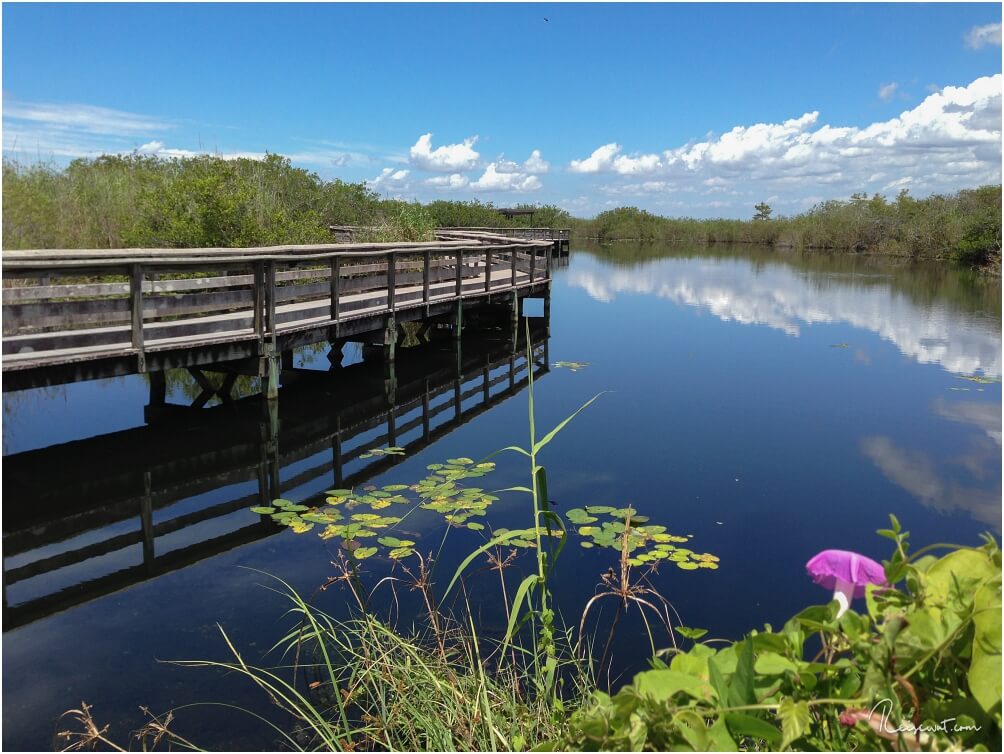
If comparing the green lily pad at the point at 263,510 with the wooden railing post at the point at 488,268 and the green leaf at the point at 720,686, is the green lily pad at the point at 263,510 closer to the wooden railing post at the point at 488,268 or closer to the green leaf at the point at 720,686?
the green leaf at the point at 720,686

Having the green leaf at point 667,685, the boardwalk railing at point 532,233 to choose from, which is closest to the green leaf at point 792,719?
the green leaf at point 667,685

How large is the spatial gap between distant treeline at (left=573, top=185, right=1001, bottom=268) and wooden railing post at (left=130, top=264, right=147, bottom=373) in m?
35.9

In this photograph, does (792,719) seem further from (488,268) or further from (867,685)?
(488,268)

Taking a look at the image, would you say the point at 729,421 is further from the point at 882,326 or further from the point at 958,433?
the point at 882,326

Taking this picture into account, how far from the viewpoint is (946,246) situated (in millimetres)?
44188

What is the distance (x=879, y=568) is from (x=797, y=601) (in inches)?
177

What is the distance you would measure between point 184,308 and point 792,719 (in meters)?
9.11

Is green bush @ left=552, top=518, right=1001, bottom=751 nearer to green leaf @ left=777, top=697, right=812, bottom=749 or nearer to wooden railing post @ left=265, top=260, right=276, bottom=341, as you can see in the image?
green leaf @ left=777, top=697, right=812, bottom=749

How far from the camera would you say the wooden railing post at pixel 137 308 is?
836 centimetres

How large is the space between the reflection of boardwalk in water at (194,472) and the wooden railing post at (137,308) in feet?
3.72

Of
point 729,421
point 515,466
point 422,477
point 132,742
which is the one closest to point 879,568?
point 132,742

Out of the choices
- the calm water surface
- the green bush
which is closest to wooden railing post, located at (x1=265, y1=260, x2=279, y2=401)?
the calm water surface

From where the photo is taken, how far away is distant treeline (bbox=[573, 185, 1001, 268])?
40.4m

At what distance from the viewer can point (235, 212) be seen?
51.6ft
